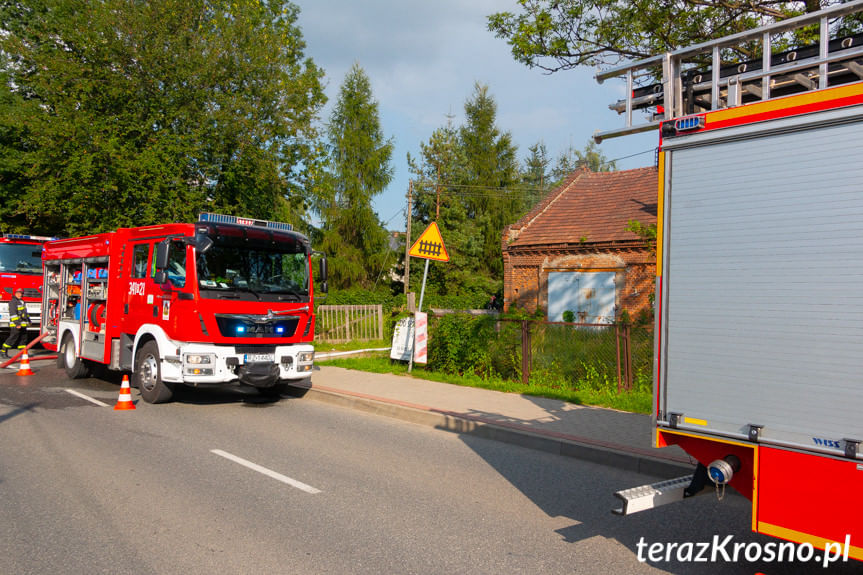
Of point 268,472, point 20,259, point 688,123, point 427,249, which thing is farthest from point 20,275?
point 688,123

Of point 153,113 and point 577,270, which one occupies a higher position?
point 153,113

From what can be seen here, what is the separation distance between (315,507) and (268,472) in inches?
50.6

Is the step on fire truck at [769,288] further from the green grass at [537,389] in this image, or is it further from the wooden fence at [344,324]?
the wooden fence at [344,324]

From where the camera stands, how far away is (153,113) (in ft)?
63.1

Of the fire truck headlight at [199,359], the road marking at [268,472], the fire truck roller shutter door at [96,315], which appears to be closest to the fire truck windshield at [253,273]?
the fire truck headlight at [199,359]

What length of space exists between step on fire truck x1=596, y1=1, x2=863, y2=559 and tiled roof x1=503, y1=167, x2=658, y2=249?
1690cm

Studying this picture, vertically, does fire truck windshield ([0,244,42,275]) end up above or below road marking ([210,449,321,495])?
above

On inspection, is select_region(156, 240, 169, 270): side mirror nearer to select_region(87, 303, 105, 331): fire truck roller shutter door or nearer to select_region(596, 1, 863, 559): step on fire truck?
select_region(87, 303, 105, 331): fire truck roller shutter door

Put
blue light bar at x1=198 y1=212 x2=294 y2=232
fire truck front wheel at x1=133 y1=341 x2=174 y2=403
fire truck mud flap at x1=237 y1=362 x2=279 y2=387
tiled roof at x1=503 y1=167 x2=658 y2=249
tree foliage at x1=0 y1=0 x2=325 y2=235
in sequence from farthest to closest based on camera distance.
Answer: tiled roof at x1=503 y1=167 x2=658 y2=249 < tree foliage at x1=0 y1=0 x2=325 y2=235 < blue light bar at x1=198 y1=212 x2=294 y2=232 < fire truck front wheel at x1=133 y1=341 x2=174 y2=403 < fire truck mud flap at x1=237 y1=362 x2=279 y2=387

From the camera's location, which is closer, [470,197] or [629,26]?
[629,26]

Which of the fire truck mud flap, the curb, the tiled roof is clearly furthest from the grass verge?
the tiled roof

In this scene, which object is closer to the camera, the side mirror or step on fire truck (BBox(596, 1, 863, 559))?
step on fire truck (BBox(596, 1, 863, 559))

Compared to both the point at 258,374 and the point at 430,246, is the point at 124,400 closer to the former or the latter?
the point at 258,374

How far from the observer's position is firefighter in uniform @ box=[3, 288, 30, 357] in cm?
1722
